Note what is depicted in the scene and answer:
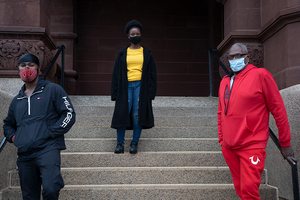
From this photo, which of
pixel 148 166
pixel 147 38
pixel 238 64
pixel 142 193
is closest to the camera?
pixel 238 64

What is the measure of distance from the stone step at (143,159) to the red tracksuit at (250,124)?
4.26ft

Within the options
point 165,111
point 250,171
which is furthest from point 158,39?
point 250,171

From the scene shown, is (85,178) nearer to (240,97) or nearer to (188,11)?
(240,97)

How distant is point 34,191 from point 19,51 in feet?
11.2

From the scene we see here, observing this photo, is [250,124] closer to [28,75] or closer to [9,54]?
[28,75]

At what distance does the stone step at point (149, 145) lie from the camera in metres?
4.25

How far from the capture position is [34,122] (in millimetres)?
2602

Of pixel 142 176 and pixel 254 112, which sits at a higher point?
pixel 254 112

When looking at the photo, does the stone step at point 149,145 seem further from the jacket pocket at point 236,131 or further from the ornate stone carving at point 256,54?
the ornate stone carving at point 256,54

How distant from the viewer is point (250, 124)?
2514 mm

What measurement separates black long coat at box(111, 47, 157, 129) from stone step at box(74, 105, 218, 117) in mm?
1279

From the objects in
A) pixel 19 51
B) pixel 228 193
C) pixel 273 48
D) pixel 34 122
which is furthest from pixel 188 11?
pixel 34 122

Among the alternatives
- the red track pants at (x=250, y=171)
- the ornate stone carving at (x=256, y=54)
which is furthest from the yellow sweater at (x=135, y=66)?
the ornate stone carving at (x=256, y=54)

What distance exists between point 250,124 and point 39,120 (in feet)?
5.72
